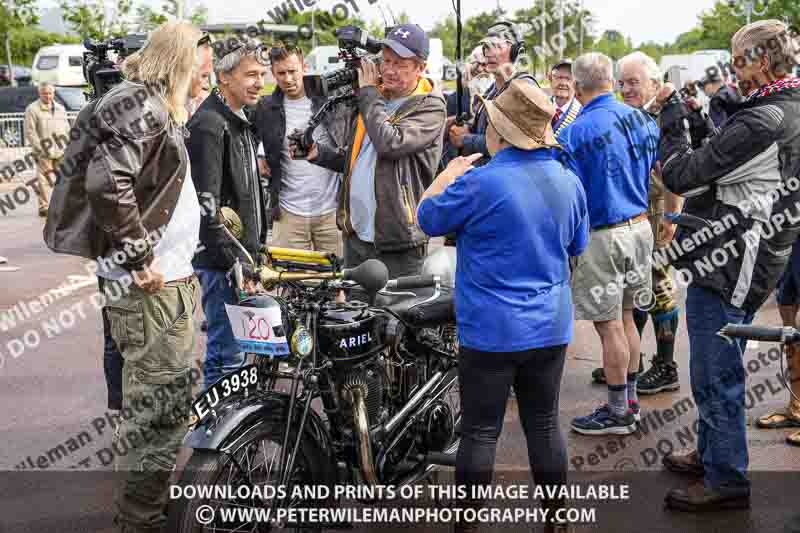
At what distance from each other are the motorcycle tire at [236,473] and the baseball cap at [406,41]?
89.8 inches

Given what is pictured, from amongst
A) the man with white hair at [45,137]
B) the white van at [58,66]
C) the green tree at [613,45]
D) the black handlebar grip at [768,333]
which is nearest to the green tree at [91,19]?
the white van at [58,66]

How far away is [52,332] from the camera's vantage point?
25.7ft

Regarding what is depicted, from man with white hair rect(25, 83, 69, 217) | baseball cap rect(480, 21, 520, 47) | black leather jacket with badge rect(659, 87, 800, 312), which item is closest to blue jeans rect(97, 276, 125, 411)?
black leather jacket with badge rect(659, 87, 800, 312)

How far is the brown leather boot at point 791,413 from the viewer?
532cm

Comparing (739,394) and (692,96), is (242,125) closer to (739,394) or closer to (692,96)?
(692,96)

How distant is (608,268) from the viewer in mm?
5234

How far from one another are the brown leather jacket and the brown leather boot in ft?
11.7

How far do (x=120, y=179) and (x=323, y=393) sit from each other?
118 cm

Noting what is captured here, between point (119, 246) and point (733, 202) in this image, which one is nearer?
point (119, 246)

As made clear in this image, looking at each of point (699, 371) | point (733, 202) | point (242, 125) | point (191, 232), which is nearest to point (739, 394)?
point (699, 371)

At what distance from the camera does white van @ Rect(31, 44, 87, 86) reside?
113ft

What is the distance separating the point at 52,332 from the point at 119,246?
4.63 meters

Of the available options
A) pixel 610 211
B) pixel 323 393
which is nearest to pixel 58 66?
pixel 610 211

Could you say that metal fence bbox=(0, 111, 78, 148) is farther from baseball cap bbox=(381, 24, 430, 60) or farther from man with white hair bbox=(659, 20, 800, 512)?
man with white hair bbox=(659, 20, 800, 512)
